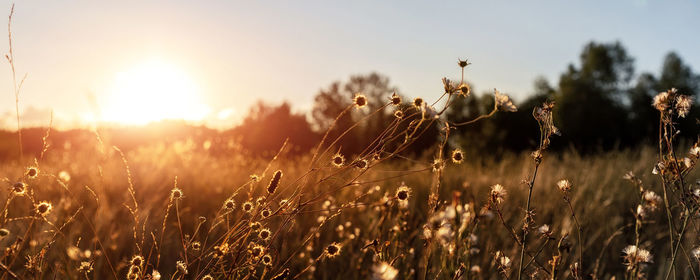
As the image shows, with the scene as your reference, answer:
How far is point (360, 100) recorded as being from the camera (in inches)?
60.1

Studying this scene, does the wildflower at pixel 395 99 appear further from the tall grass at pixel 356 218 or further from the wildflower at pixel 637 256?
the wildflower at pixel 637 256

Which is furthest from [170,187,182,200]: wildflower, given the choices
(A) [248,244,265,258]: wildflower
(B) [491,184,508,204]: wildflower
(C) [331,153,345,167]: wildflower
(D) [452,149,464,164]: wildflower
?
(B) [491,184,508,204]: wildflower

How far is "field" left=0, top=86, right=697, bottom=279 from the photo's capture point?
149 cm

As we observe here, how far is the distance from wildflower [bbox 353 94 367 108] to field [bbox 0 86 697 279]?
119 mm

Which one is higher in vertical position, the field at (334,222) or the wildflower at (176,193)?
the wildflower at (176,193)

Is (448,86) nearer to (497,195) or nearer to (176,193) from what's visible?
(497,195)

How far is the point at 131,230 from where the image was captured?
9.11 ft

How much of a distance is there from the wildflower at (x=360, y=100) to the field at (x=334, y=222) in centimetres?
12

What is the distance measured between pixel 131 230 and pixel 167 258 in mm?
391

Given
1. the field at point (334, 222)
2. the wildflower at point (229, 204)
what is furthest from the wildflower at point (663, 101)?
the wildflower at point (229, 204)

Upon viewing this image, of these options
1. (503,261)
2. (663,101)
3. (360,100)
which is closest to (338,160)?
(360,100)

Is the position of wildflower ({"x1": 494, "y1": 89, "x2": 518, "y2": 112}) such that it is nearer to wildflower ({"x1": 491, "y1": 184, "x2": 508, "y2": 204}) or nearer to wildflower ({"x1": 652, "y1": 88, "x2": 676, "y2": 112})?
wildflower ({"x1": 491, "y1": 184, "x2": 508, "y2": 204})

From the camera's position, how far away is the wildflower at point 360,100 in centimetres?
151

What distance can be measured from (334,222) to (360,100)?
2425mm
